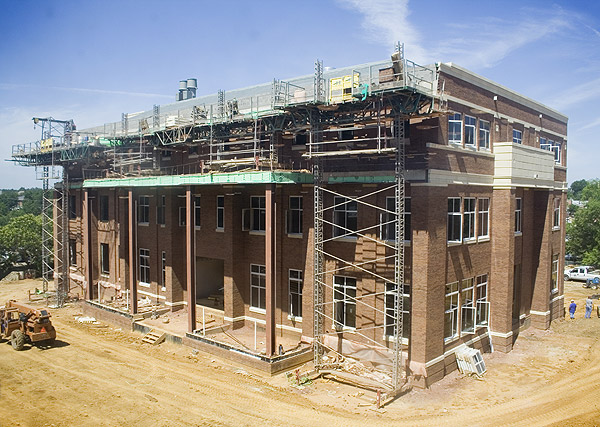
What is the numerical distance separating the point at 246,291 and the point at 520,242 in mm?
15650

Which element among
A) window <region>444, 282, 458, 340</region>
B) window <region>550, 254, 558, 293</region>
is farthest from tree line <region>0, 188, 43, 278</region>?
window <region>550, 254, 558, 293</region>

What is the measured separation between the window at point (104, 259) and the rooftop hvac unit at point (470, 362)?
2666cm

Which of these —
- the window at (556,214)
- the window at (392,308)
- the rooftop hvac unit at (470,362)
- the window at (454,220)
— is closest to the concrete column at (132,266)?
the window at (392,308)

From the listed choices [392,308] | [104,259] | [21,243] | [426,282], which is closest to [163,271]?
[104,259]

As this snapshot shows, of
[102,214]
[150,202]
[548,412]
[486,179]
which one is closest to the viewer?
[548,412]

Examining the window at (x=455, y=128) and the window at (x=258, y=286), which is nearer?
the window at (x=455, y=128)

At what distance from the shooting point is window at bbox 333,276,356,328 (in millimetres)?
21516

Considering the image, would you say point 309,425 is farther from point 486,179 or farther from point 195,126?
point 195,126

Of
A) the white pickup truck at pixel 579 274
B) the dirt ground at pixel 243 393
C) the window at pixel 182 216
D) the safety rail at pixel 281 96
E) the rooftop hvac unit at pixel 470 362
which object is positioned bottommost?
the white pickup truck at pixel 579 274

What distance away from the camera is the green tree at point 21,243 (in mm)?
52719

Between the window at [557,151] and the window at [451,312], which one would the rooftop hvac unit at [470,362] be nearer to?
the window at [451,312]

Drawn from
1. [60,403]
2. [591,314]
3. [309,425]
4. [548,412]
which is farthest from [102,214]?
[591,314]

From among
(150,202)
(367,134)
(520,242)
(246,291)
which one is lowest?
(246,291)

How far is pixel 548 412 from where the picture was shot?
55.7ft
